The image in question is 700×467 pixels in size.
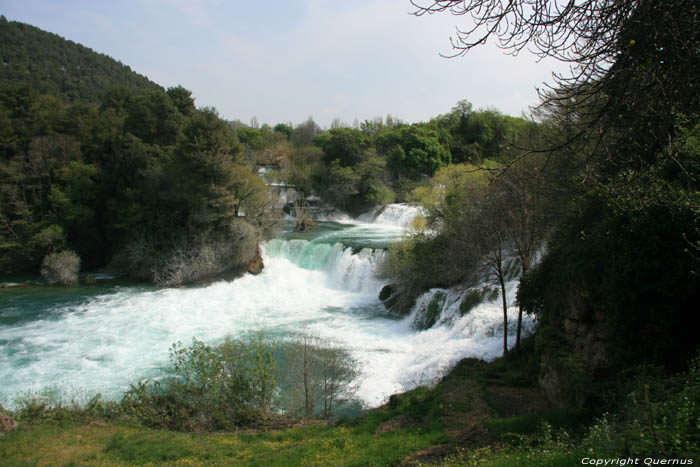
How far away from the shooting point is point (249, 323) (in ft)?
51.9

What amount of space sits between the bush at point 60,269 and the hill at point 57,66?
1131 inches

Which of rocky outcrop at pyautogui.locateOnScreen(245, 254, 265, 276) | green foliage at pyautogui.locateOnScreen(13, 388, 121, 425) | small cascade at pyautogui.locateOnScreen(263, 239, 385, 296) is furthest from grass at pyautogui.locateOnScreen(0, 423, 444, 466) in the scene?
rocky outcrop at pyautogui.locateOnScreen(245, 254, 265, 276)

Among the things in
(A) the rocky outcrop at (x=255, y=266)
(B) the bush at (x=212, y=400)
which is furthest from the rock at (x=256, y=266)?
(B) the bush at (x=212, y=400)

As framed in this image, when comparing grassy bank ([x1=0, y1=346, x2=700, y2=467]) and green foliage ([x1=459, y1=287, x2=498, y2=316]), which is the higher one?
green foliage ([x1=459, y1=287, x2=498, y2=316])

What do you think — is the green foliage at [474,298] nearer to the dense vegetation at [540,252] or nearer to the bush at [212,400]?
the dense vegetation at [540,252]

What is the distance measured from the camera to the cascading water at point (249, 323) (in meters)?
11.3

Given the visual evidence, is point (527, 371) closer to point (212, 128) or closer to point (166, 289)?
point (166, 289)

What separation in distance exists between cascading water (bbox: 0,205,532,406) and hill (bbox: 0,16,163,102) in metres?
33.3

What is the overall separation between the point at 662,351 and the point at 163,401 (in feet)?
32.3

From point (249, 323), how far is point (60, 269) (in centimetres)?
1161

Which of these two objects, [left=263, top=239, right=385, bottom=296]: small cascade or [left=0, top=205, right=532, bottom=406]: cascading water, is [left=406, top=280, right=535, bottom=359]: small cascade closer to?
[left=0, top=205, right=532, bottom=406]: cascading water

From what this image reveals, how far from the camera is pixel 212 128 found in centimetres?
2117

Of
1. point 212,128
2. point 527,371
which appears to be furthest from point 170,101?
point 527,371

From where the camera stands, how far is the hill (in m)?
45.3
